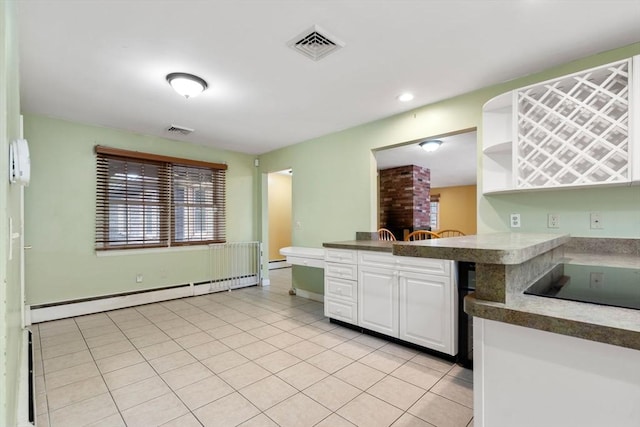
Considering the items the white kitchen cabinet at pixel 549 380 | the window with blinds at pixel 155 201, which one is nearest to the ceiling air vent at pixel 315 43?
the white kitchen cabinet at pixel 549 380

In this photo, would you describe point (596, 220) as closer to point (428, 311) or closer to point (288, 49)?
point (428, 311)

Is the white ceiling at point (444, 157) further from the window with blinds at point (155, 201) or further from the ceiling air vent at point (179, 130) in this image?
the window with blinds at point (155, 201)

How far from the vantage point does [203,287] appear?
4684mm

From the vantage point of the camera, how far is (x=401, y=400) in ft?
6.19

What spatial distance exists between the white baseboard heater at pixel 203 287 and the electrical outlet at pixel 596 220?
14.5 feet

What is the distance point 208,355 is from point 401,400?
163cm

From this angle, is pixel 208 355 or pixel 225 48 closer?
pixel 225 48

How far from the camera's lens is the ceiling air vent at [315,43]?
1949 millimetres

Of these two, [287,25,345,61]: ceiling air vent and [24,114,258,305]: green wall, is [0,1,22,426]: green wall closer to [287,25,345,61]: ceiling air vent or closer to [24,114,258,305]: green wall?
[287,25,345,61]: ceiling air vent

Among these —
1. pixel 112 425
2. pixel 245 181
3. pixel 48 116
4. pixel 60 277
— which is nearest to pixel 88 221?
pixel 60 277

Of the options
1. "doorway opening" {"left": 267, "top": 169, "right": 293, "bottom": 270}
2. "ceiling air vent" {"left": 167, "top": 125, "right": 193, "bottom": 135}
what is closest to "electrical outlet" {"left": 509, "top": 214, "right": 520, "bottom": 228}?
"ceiling air vent" {"left": 167, "top": 125, "right": 193, "bottom": 135}

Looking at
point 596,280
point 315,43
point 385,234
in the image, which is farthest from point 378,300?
point 315,43

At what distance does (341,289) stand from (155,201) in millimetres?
2980

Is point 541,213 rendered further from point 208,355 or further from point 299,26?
point 208,355
